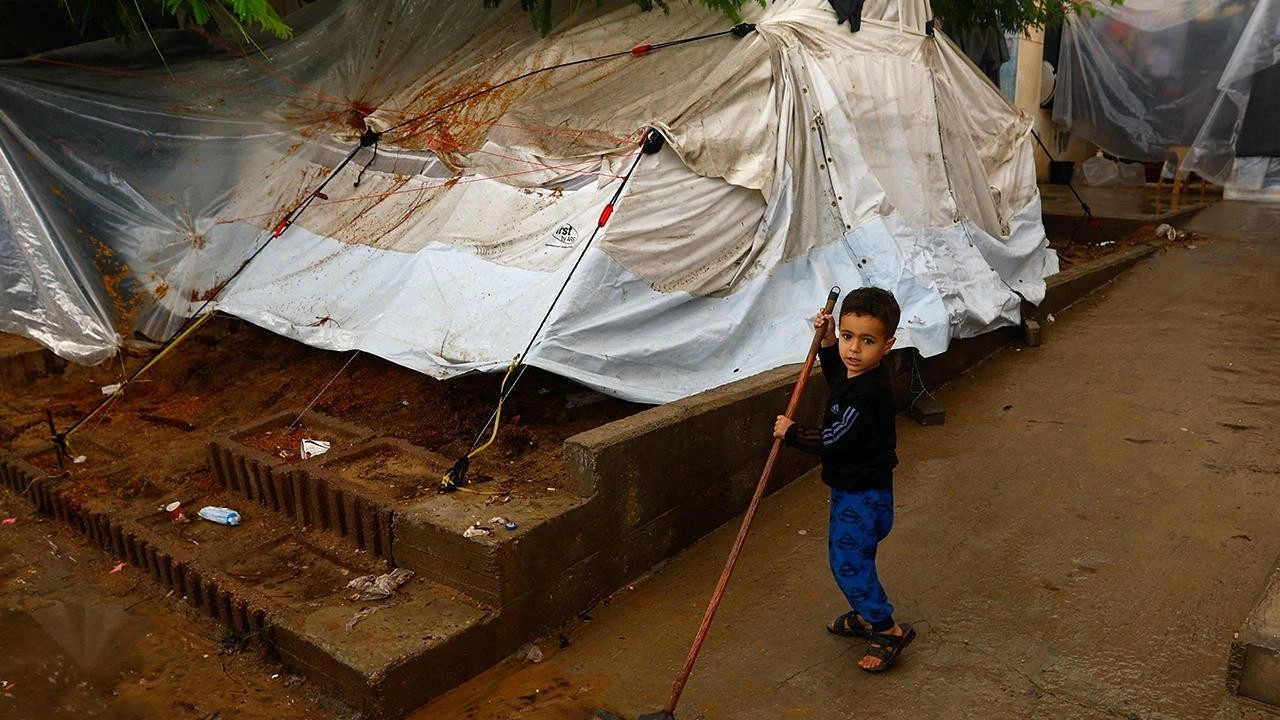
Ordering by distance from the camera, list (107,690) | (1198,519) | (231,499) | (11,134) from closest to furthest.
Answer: (107,690)
(1198,519)
(231,499)
(11,134)

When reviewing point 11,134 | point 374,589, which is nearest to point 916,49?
point 374,589

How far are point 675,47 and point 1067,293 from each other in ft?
12.8

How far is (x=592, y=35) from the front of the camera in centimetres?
598

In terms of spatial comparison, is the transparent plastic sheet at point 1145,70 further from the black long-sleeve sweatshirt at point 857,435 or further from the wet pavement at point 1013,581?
the black long-sleeve sweatshirt at point 857,435

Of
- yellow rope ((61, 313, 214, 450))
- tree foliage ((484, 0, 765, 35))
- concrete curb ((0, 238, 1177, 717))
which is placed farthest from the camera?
tree foliage ((484, 0, 765, 35))

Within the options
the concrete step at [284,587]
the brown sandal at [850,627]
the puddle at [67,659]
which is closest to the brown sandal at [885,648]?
the brown sandal at [850,627]

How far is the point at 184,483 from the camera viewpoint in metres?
4.81

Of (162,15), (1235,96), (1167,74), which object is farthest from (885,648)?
(1167,74)

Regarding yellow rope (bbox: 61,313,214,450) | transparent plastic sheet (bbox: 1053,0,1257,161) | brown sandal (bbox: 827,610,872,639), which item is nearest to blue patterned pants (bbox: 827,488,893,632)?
brown sandal (bbox: 827,610,872,639)

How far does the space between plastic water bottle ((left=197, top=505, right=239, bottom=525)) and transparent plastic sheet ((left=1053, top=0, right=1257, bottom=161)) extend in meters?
12.1

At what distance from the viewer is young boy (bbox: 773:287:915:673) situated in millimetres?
3092

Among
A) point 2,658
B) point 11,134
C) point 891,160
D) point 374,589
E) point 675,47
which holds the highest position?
point 675,47

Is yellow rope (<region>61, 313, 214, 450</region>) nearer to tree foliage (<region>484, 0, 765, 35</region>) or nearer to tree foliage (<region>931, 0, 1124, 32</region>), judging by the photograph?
tree foliage (<region>484, 0, 765, 35</region>)

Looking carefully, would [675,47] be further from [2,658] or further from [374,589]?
[2,658]
